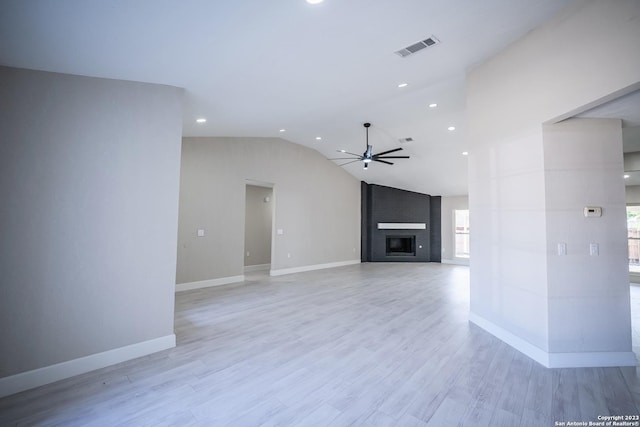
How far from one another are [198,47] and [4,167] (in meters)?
1.85

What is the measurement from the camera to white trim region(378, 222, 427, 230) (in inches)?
421

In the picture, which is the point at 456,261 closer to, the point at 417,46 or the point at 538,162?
the point at 538,162

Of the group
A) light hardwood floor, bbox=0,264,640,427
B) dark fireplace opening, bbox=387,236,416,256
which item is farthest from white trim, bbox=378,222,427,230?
light hardwood floor, bbox=0,264,640,427

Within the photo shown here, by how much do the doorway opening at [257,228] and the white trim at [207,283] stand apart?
181 cm

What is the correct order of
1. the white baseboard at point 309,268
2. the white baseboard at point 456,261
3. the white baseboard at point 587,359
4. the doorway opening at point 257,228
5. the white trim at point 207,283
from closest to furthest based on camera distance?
the white baseboard at point 587,359 → the white trim at point 207,283 → the white baseboard at point 309,268 → the doorway opening at point 257,228 → the white baseboard at point 456,261

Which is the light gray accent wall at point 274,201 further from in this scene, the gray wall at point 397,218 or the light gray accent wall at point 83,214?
the light gray accent wall at point 83,214

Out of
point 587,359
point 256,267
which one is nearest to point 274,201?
point 256,267

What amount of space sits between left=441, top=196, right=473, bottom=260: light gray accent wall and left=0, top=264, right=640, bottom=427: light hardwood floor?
7.07 m

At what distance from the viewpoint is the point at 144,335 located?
2.93 m

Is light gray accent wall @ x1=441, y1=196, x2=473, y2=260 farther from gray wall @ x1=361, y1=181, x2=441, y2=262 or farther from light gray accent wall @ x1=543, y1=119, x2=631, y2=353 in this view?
light gray accent wall @ x1=543, y1=119, x2=631, y2=353

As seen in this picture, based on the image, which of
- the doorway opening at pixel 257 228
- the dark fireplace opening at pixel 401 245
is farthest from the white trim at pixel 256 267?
the dark fireplace opening at pixel 401 245

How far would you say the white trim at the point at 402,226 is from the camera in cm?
1070

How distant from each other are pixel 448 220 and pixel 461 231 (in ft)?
1.93

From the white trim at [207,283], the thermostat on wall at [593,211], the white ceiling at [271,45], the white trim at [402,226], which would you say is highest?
the white ceiling at [271,45]
